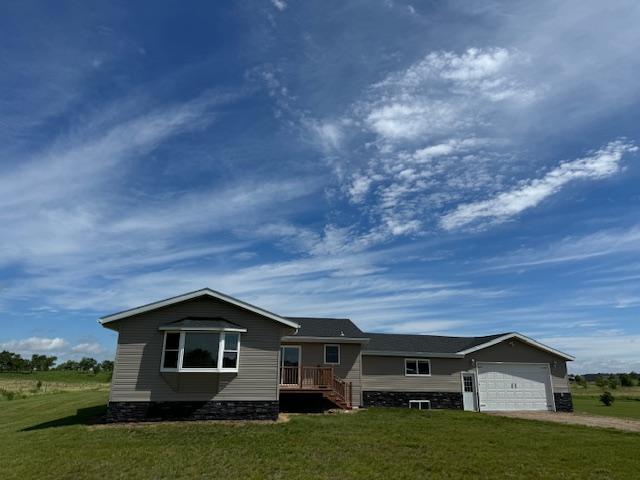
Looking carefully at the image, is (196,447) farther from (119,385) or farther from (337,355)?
(337,355)

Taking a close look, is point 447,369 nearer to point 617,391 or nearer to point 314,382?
point 314,382

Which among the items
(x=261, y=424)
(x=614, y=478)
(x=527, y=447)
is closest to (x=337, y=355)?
(x=261, y=424)

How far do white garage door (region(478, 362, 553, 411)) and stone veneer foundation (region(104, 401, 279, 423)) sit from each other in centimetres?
1266

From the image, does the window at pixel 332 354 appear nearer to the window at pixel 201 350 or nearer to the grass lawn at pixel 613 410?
the window at pixel 201 350

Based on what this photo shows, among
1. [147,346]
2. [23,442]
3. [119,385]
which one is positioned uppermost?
[147,346]

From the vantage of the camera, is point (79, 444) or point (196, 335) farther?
point (196, 335)

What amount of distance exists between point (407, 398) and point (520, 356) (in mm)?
6589

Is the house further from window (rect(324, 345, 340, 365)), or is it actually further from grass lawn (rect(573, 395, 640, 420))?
grass lawn (rect(573, 395, 640, 420))

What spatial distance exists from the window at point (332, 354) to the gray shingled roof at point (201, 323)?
680 cm

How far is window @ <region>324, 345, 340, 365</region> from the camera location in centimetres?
2167

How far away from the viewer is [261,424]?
48.2ft

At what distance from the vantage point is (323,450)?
10930 millimetres

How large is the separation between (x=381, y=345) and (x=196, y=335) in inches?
453

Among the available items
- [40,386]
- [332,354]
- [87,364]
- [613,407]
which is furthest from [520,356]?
[87,364]
